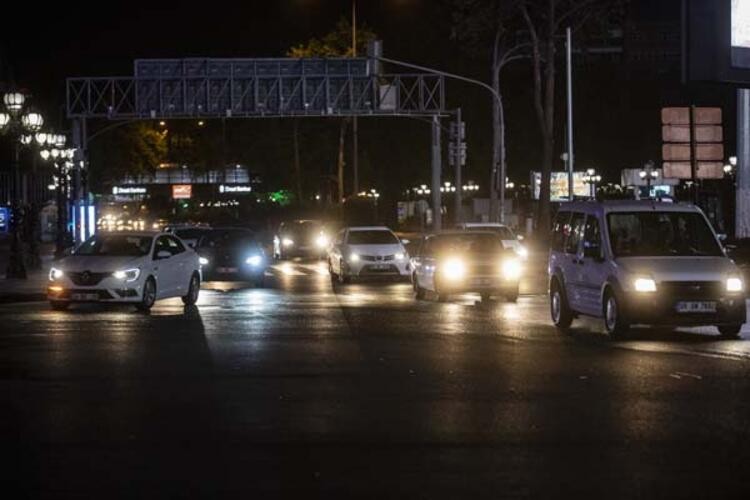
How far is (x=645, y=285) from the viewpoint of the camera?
770 inches

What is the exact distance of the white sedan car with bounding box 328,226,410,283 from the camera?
1403 inches

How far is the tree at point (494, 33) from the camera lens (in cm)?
6272

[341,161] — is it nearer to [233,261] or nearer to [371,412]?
[233,261]

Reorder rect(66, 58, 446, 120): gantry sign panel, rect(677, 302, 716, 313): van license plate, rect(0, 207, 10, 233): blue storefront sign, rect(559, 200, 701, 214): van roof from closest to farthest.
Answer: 1. rect(677, 302, 716, 313): van license plate
2. rect(559, 200, 701, 214): van roof
3. rect(66, 58, 446, 120): gantry sign panel
4. rect(0, 207, 10, 233): blue storefront sign

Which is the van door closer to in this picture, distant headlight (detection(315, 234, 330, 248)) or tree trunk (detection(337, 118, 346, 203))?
distant headlight (detection(315, 234, 330, 248))

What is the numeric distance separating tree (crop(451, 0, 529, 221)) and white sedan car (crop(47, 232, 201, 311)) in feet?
115

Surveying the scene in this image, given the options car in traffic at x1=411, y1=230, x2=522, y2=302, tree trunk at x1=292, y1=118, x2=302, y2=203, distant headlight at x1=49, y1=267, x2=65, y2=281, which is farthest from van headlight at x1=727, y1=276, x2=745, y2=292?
tree trunk at x1=292, y1=118, x2=302, y2=203

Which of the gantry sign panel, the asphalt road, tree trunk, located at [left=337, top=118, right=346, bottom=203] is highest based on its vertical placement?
the gantry sign panel

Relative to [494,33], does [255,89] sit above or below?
below

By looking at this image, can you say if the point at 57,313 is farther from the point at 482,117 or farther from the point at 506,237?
the point at 482,117

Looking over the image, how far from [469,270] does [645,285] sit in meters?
8.83

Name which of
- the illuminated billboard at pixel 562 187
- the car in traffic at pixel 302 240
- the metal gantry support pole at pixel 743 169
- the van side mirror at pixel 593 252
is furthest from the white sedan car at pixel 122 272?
the illuminated billboard at pixel 562 187

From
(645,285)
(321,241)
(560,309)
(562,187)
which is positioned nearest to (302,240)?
(321,241)

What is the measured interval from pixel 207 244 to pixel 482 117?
5562 centimetres
